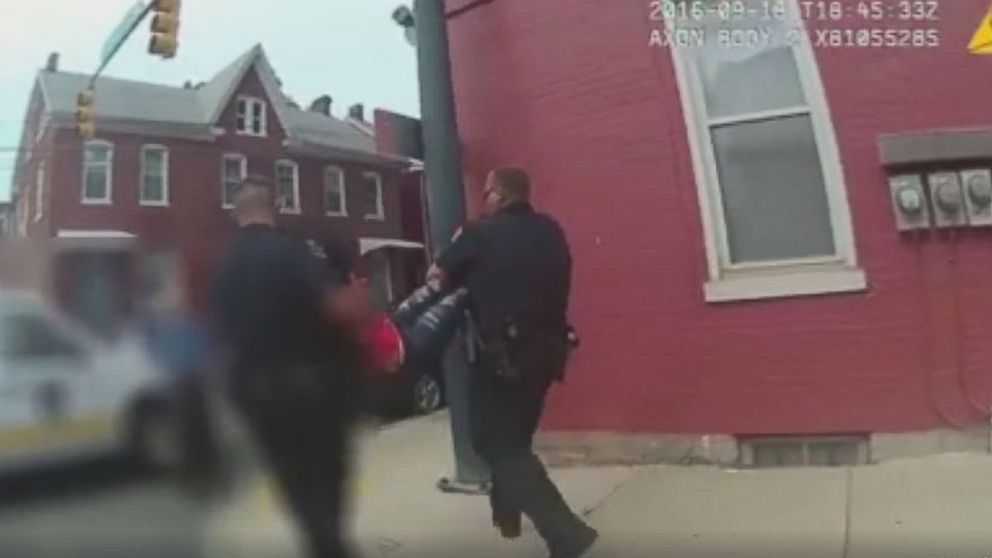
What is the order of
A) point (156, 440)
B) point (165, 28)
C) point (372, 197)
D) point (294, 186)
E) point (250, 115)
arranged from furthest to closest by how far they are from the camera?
point (165, 28)
point (372, 197)
point (250, 115)
point (294, 186)
point (156, 440)

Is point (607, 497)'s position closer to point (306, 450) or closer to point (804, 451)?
point (804, 451)

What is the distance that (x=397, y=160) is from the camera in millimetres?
4199

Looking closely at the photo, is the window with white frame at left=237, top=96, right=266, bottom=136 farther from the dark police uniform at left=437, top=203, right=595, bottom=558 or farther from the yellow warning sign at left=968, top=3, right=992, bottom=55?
the yellow warning sign at left=968, top=3, right=992, bottom=55

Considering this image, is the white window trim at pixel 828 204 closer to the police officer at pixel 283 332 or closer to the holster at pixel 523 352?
the holster at pixel 523 352

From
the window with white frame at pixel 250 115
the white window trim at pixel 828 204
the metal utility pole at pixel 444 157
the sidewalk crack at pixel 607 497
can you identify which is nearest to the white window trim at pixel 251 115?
the window with white frame at pixel 250 115

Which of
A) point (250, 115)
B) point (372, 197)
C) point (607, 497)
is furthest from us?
point (607, 497)

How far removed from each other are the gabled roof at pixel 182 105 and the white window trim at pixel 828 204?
2.85 m

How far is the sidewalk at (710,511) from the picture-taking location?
→ 4.02m

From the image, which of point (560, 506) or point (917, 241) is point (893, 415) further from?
point (560, 506)

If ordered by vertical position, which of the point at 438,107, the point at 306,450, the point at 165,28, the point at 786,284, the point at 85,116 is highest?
the point at 438,107

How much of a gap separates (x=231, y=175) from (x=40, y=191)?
0.41 m

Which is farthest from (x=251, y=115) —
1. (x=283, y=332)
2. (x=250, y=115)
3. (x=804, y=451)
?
(x=804, y=451)

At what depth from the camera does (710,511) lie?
4758 mm

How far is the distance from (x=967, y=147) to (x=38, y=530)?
398 centimetres
